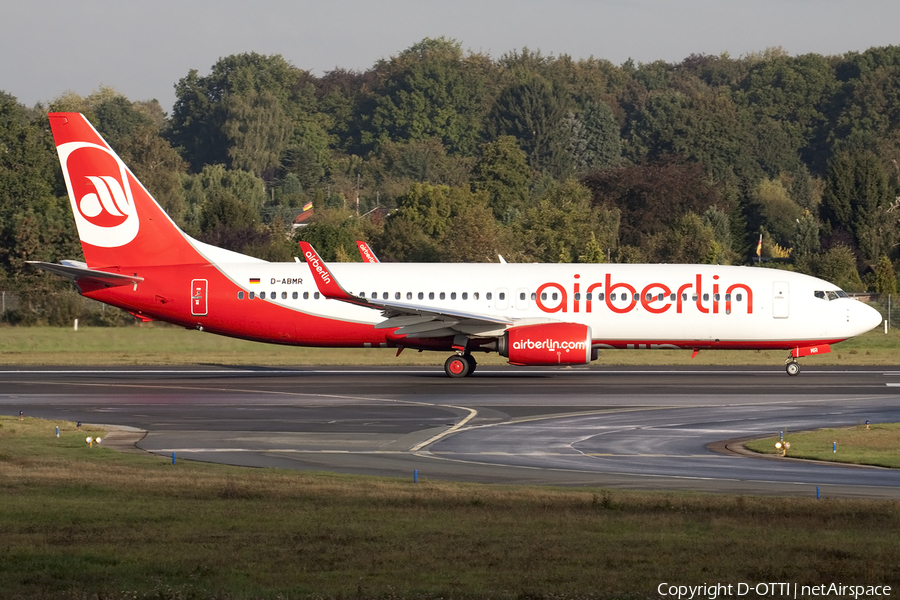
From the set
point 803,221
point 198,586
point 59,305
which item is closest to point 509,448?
point 198,586

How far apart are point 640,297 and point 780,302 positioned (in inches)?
179

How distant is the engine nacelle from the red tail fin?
36.1ft

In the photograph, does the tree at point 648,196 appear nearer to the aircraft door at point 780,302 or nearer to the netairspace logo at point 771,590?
the aircraft door at point 780,302

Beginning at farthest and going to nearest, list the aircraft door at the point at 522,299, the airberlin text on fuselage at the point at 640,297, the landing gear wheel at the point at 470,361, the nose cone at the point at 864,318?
the nose cone at the point at 864,318
the landing gear wheel at the point at 470,361
the aircraft door at the point at 522,299
the airberlin text on fuselage at the point at 640,297

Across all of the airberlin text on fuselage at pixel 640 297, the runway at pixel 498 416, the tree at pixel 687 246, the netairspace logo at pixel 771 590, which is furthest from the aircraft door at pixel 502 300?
the tree at pixel 687 246

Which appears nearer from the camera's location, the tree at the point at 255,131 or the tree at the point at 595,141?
the tree at the point at 255,131

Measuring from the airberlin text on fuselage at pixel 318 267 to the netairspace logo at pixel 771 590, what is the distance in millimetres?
26085

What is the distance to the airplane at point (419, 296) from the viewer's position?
127 feet

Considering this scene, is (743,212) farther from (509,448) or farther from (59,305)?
(509,448)

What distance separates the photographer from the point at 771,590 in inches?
435

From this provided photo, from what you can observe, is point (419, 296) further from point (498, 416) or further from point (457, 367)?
point (498, 416)

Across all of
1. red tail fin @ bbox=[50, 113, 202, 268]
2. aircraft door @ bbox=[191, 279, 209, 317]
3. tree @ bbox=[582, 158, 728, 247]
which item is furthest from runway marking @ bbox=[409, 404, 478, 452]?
tree @ bbox=[582, 158, 728, 247]

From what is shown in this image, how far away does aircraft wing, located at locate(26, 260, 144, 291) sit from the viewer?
3822 centimetres

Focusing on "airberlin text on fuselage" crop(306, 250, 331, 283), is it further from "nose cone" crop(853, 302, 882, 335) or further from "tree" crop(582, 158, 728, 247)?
"tree" crop(582, 158, 728, 247)
